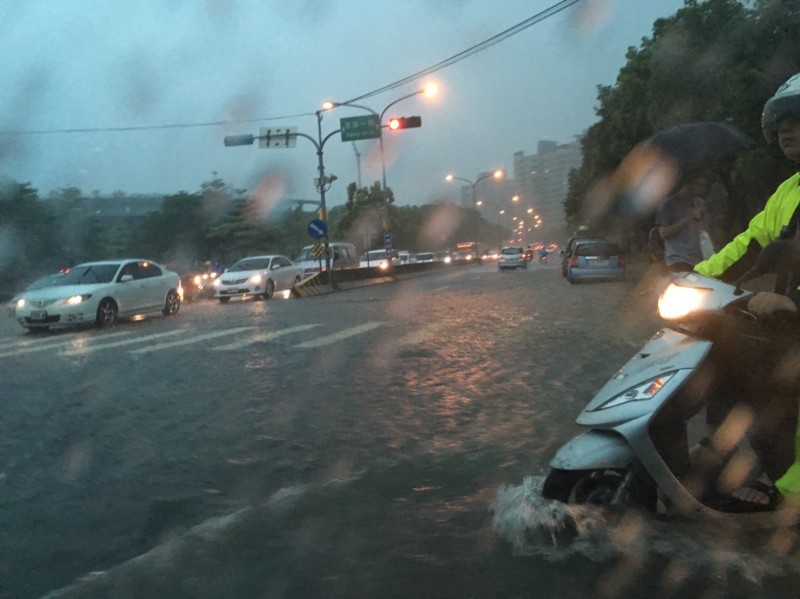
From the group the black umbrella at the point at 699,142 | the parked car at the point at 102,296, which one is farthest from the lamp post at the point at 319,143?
the black umbrella at the point at 699,142

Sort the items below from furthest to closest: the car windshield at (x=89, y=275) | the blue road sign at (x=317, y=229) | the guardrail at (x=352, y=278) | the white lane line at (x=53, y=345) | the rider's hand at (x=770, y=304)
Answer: the blue road sign at (x=317, y=229) → the guardrail at (x=352, y=278) → the car windshield at (x=89, y=275) → the white lane line at (x=53, y=345) → the rider's hand at (x=770, y=304)

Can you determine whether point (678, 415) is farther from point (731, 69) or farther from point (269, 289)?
point (269, 289)

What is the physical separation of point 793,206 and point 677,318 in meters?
0.69

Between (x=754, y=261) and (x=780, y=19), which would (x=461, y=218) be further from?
(x=754, y=261)

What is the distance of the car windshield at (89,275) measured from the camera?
17422mm

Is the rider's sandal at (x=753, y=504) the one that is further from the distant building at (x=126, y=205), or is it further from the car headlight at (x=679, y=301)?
the distant building at (x=126, y=205)

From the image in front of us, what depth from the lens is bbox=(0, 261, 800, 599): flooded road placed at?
3.45 m

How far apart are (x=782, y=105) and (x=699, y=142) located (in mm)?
5274

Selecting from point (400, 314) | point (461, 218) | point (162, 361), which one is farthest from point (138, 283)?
point (461, 218)

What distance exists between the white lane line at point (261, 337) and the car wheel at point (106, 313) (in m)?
4.76

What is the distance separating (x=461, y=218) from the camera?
397 feet

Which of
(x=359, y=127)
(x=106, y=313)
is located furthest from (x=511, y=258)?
(x=106, y=313)

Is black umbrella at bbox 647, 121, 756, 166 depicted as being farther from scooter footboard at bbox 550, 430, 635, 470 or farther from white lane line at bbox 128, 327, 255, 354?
white lane line at bbox 128, 327, 255, 354

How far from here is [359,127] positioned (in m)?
32.5
